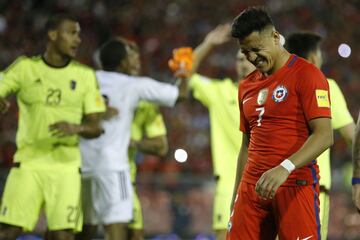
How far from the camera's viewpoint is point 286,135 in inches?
186

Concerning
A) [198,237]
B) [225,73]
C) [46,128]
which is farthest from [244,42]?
[225,73]

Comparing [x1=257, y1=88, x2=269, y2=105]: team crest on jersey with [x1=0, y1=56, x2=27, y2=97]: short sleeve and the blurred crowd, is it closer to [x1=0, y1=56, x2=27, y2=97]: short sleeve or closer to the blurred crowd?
[x1=0, y1=56, x2=27, y2=97]: short sleeve

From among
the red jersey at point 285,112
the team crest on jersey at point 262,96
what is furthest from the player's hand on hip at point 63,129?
the team crest on jersey at point 262,96

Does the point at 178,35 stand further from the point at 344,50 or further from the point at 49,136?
the point at 49,136

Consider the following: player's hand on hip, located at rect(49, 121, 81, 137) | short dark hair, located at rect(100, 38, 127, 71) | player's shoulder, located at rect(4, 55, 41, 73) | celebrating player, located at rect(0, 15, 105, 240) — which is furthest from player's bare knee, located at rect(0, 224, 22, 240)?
short dark hair, located at rect(100, 38, 127, 71)

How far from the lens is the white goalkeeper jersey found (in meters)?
7.82

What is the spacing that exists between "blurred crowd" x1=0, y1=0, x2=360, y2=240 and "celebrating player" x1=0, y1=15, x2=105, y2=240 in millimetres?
6837

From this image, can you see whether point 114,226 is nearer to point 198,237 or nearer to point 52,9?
point 198,237

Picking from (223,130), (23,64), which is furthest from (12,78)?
(223,130)

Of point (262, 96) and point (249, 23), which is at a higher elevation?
point (249, 23)

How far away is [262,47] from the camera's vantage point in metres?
4.68

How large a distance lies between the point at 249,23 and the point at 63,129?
2528mm

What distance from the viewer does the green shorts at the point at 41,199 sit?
6863 millimetres

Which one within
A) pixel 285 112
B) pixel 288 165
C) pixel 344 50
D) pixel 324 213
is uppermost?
pixel 344 50
